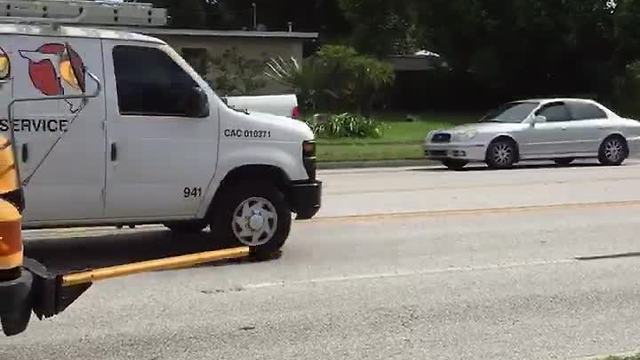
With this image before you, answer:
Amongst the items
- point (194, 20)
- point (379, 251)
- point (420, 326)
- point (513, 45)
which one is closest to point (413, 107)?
point (513, 45)

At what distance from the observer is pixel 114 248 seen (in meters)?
10.0

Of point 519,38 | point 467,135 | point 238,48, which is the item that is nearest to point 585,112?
point 467,135

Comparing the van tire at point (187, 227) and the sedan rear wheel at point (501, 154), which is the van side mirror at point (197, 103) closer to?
the van tire at point (187, 227)

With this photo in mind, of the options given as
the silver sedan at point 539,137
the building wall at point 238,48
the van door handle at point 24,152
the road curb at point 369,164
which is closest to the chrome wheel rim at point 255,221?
the van door handle at point 24,152

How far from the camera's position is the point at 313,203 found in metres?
9.70

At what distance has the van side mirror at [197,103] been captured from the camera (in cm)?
902

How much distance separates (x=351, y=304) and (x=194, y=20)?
185ft

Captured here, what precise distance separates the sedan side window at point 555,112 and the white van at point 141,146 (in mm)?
12934

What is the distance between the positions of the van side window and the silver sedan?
1242 cm

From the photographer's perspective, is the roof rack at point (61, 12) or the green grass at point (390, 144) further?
the green grass at point (390, 144)

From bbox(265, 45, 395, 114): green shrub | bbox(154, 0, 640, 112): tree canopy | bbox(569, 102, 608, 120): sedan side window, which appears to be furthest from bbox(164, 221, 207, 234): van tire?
bbox(154, 0, 640, 112): tree canopy

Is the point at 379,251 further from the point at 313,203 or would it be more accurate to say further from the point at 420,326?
the point at 420,326

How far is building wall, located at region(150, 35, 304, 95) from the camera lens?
3528cm

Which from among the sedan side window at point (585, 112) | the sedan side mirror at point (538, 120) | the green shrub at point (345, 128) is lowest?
the green shrub at point (345, 128)
